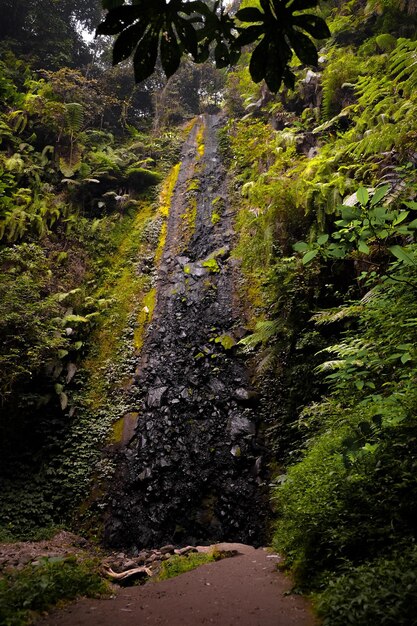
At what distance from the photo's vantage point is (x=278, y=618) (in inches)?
94.3

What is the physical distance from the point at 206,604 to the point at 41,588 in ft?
4.72

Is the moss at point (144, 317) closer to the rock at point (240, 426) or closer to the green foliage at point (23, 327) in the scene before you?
the green foliage at point (23, 327)

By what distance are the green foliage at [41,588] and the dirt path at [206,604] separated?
0.14 m

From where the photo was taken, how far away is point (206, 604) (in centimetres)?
280

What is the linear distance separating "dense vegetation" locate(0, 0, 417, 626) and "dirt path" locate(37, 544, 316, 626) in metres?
0.26

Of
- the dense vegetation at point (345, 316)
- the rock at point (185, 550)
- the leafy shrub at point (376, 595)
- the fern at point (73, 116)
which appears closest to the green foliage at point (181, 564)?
the rock at point (185, 550)

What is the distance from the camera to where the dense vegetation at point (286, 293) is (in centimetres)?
253

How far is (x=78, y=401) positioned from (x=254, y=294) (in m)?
4.96

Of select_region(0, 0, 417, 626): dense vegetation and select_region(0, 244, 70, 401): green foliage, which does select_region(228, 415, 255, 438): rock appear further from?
select_region(0, 244, 70, 401): green foliage

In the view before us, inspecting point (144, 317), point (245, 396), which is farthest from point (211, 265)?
point (245, 396)

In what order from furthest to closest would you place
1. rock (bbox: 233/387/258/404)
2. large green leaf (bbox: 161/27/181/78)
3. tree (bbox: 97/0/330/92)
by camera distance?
1. rock (bbox: 233/387/258/404)
2. large green leaf (bbox: 161/27/181/78)
3. tree (bbox: 97/0/330/92)

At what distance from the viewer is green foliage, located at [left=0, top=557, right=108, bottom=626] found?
265cm

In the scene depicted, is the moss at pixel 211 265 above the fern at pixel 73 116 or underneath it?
underneath

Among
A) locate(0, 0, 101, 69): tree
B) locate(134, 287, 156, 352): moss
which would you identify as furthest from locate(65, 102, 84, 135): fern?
locate(134, 287, 156, 352): moss
